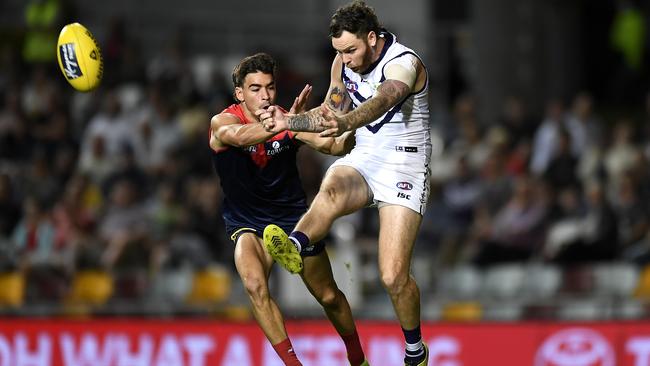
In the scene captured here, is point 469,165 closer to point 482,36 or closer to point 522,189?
point 522,189

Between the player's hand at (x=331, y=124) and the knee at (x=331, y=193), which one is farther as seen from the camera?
the knee at (x=331, y=193)

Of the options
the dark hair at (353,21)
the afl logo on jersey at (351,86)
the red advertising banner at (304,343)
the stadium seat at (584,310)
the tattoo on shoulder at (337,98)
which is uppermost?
the dark hair at (353,21)

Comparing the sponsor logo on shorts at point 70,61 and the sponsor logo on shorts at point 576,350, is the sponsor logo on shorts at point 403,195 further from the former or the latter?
the sponsor logo on shorts at point 576,350

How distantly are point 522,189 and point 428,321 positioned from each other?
7.11 feet

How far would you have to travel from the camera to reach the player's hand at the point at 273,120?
368 inches

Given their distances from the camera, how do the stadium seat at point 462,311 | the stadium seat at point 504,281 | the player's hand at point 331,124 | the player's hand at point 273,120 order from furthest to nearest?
the stadium seat at point 504,281 < the stadium seat at point 462,311 < the player's hand at point 273,120 < the player's hand at point 331,124

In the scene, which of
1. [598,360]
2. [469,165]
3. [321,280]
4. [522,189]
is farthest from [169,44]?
[321,280]

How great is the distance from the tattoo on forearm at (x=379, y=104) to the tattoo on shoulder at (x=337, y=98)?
583mm

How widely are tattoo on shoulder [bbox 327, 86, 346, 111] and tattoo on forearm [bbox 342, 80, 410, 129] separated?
0.58 metres

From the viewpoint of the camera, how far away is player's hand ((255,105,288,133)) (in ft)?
30.7

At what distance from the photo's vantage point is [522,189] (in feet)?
52.7

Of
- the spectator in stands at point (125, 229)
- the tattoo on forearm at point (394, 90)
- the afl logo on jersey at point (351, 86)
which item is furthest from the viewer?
the spectator in stands at point (125, 229)

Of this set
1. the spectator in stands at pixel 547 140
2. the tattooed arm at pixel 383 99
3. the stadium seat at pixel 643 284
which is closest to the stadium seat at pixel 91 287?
the spectator in stands at pixel 547 140

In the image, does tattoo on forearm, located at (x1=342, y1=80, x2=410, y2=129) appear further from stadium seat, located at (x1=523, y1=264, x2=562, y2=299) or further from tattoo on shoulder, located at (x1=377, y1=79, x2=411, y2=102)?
stadium seat, located at (x1=523, y1=264, x2=562, y2=299)
